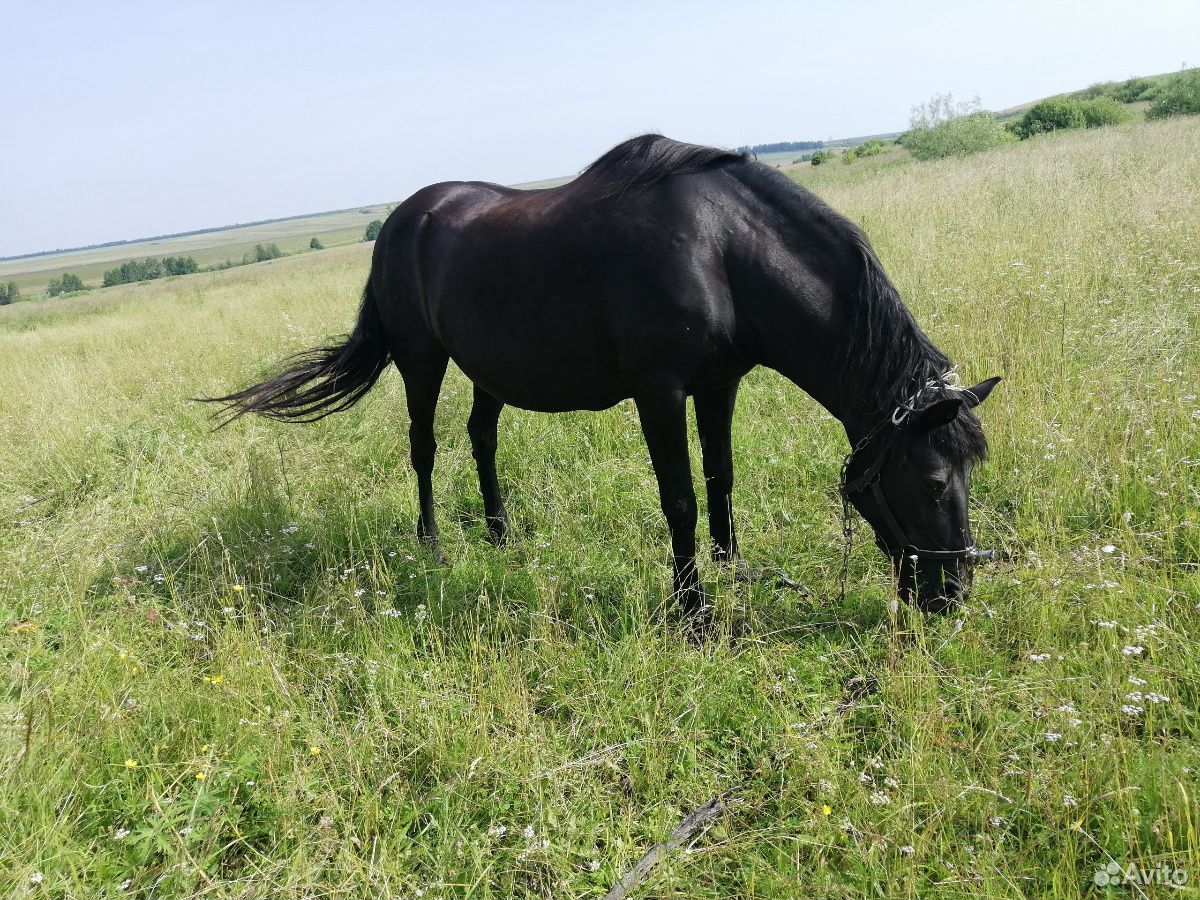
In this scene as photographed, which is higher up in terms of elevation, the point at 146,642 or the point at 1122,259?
the point at 1122,259

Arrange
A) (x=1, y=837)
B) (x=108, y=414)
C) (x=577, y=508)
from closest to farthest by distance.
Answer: (x=1, y=837) → (x=577, y=508) → (x=108, y=414)

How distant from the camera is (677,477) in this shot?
338cm

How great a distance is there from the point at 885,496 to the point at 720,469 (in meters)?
0.98

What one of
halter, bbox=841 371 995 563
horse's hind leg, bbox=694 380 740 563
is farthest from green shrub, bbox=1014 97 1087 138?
halter, bbox=841 371 995 563

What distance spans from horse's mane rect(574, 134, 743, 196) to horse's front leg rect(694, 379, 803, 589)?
1096 mm

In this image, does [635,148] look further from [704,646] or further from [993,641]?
[993,641]

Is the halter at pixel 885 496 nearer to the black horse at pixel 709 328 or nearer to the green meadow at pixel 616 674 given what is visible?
the black horse at pixel 709 328

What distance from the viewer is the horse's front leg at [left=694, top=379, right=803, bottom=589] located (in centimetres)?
372

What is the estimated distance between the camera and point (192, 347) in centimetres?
1100

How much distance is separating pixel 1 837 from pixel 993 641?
3.54 m

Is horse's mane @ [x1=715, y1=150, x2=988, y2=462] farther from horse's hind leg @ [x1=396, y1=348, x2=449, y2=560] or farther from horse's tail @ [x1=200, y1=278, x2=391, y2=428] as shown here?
horse's tail @ [x1=200, y1=278, x2=391, y2=428]

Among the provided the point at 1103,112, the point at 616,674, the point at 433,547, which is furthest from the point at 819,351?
the point at 1103,112

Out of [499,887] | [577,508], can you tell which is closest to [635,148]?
[577,508]

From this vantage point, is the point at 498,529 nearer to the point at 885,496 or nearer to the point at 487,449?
the point at 487,449
